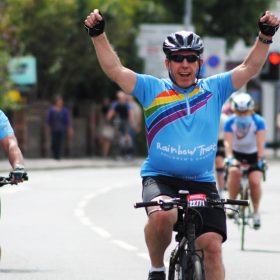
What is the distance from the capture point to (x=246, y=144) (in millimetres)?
15773

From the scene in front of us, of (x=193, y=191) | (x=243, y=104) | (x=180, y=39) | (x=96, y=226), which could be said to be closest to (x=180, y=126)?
(x=193, y=191)

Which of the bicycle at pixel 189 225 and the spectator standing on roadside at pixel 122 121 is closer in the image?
the bicycle at pixel 189 225

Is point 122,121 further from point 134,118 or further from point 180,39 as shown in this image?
point 180,39

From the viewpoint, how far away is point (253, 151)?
51.9 ft

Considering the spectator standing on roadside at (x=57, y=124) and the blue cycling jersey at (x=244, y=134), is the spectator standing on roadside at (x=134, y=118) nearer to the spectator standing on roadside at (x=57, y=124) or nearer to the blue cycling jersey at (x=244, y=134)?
the spectator standing on roadside at (x=57, y=124)

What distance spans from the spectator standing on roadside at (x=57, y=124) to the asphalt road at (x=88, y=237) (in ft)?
27.4

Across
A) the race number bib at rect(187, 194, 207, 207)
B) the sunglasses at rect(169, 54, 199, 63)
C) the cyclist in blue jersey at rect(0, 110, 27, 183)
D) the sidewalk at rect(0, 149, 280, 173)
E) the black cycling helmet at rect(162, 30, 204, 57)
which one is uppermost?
the black cycling helmet at rect(162, 30, 204, 57)

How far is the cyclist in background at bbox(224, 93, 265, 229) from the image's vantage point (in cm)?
1530

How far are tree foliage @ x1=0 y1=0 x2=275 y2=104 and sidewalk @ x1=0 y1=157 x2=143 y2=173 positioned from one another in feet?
9.32

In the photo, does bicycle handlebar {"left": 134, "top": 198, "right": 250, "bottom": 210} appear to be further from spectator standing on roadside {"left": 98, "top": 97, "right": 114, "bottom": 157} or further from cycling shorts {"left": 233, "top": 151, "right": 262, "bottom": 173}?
spectator standing on roadside {"left": 98, "top": 97, "right": 114, "bottom": 157}

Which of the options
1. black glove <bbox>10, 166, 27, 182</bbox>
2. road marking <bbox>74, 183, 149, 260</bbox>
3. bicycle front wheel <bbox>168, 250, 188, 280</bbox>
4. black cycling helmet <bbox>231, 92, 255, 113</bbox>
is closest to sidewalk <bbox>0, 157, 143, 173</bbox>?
road marking <bbox>74, 183, 149, 260</bbox>

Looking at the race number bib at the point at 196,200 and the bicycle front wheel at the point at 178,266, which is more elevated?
the race number bib at the point at 196,200

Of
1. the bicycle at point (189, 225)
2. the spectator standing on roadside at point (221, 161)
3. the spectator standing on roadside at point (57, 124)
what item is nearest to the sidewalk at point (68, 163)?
the spectator standing on roadside at point (57, 124)

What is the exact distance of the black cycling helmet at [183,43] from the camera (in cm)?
795
